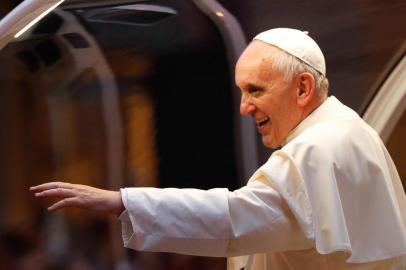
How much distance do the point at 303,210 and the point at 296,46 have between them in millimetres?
467

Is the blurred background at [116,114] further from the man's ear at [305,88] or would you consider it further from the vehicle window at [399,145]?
the man's ear at [305,88]

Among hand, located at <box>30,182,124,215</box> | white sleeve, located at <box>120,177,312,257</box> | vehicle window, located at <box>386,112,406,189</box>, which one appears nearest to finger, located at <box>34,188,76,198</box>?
hand, located at <box>30,182,124,215</box>

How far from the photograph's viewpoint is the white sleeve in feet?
7.90

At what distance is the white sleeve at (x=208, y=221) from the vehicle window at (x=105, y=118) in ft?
5.29

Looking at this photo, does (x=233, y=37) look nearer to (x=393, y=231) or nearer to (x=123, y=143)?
(x=123, y=143)

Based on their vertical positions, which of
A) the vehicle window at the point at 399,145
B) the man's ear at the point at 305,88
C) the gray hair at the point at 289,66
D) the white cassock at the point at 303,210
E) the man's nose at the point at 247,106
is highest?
the gray hair at the point at 289,66

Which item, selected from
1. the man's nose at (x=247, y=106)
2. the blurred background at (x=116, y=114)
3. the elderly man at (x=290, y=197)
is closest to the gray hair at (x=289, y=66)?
the elderly man at (x=290, y=197)

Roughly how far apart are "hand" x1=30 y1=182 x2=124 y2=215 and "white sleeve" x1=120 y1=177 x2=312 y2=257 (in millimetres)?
32

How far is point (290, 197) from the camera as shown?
8.21 feet

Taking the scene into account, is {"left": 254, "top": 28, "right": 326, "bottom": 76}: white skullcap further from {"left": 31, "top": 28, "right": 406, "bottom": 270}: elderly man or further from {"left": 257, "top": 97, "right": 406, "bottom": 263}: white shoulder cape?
{"left": 257, "top": 97, "right": 406, "bottom": 263}: white shoulder cape

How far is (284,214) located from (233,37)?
1910mm

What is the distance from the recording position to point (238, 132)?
14.2ft

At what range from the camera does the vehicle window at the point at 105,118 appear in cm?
402

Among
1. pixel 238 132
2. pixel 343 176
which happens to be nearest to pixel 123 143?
pixel 238 132
